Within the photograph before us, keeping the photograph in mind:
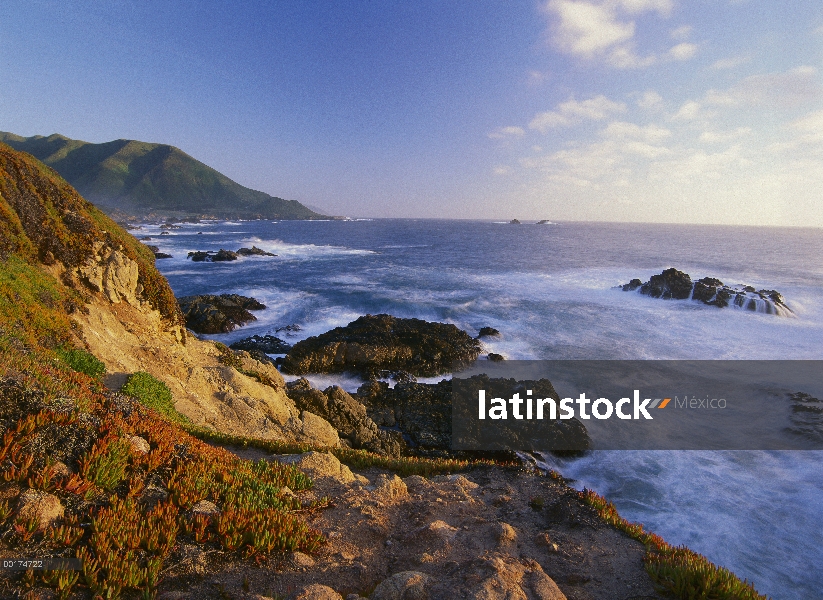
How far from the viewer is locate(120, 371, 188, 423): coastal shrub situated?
10430 mm

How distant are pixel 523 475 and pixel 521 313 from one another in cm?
3311

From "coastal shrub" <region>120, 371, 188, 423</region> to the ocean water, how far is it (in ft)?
44.4

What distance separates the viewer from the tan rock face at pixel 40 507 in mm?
4482

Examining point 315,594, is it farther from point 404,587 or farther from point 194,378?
point 194,378

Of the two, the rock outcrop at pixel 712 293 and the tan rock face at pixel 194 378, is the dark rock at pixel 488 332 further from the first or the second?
the rock outcrop at pixel 712 293

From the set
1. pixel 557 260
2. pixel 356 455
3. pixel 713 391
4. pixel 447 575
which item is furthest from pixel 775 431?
pixel 557 260

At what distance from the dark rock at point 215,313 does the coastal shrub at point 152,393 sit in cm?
2238

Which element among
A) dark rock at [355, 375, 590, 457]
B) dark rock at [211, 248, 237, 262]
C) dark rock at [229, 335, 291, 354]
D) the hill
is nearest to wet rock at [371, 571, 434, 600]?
the hill

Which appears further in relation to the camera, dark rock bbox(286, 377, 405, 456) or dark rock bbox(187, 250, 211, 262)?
dark rock bbox(187, 250, 211, 262)

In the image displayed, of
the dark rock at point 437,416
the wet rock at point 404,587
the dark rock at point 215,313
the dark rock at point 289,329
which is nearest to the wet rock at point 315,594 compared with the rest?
the wet rock at point 404,587

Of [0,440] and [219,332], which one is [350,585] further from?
[219,332]

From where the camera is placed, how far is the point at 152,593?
14.1 feet

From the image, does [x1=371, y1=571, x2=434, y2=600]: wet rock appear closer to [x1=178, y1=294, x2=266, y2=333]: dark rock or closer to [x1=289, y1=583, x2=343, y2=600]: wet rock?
[x1=289, y1=583, x2=343, y2=600]: wet rock
